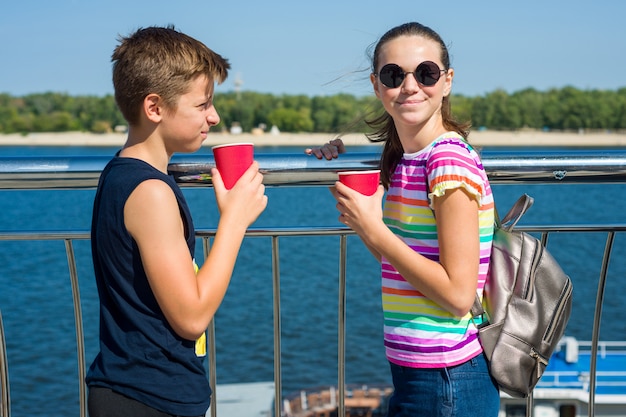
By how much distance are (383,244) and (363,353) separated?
19.6 m

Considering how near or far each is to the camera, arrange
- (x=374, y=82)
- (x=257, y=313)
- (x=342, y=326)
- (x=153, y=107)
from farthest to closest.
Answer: (x=257, y=313) < (x=342, y=326) < (x=374, y=82) < (x=153, y=107)

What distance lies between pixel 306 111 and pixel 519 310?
81.2 meters

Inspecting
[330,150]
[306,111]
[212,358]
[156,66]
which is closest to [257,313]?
[212,358]

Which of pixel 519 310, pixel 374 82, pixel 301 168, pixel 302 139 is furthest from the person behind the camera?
pixel 302 139

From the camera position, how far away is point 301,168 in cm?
208

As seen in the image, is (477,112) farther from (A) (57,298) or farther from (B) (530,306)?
(B) (530,306)

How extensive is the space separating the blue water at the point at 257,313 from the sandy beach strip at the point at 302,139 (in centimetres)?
3303

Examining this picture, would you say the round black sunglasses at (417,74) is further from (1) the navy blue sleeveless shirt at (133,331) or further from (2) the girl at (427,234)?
(1) the navy blue sleeveless shirt at (133,331)

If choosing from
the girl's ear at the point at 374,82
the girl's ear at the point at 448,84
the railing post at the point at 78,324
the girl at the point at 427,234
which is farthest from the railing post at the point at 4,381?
the girl's ear at the point at 448,84

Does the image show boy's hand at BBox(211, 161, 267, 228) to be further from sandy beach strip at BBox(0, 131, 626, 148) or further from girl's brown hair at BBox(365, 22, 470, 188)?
sandy beach strip at BBox(0, 131, 626, 148)

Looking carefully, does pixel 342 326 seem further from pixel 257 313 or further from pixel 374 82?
pixel 257 313

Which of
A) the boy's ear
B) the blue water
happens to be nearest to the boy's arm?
the boy's ear

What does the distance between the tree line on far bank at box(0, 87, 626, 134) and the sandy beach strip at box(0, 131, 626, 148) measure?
128cm

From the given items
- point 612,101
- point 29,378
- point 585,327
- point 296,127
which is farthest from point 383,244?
point 612,101
